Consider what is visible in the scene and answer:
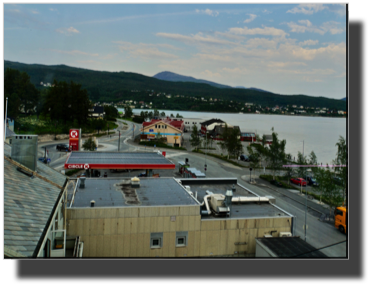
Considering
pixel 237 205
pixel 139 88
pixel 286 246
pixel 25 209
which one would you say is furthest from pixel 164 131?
pixel 139 88

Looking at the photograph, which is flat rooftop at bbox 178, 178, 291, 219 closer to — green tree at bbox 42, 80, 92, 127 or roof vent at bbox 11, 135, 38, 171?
roof vent at bbox 11, 135, 38, 171

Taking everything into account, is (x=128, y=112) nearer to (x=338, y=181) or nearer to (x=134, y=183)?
(x=338, y=181)

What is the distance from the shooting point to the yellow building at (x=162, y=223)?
10.6ft

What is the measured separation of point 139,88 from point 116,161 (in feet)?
110

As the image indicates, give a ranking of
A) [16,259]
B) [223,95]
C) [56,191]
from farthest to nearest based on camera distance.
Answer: [223,95] < [56,191] < [16,259]

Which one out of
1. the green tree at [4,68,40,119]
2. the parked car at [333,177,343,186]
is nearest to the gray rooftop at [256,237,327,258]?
the parked car at [333,177,343,186]

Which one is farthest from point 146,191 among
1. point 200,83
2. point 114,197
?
point 200,83

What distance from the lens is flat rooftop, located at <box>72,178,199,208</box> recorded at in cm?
366

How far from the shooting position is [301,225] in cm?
614

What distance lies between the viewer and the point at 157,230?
11.1ft

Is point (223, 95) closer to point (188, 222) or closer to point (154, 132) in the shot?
point (154, 132)

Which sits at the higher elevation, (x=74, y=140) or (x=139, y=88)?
(x=139, y=88)

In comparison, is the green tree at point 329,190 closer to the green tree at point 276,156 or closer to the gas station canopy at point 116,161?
the green tree at point 276,156
